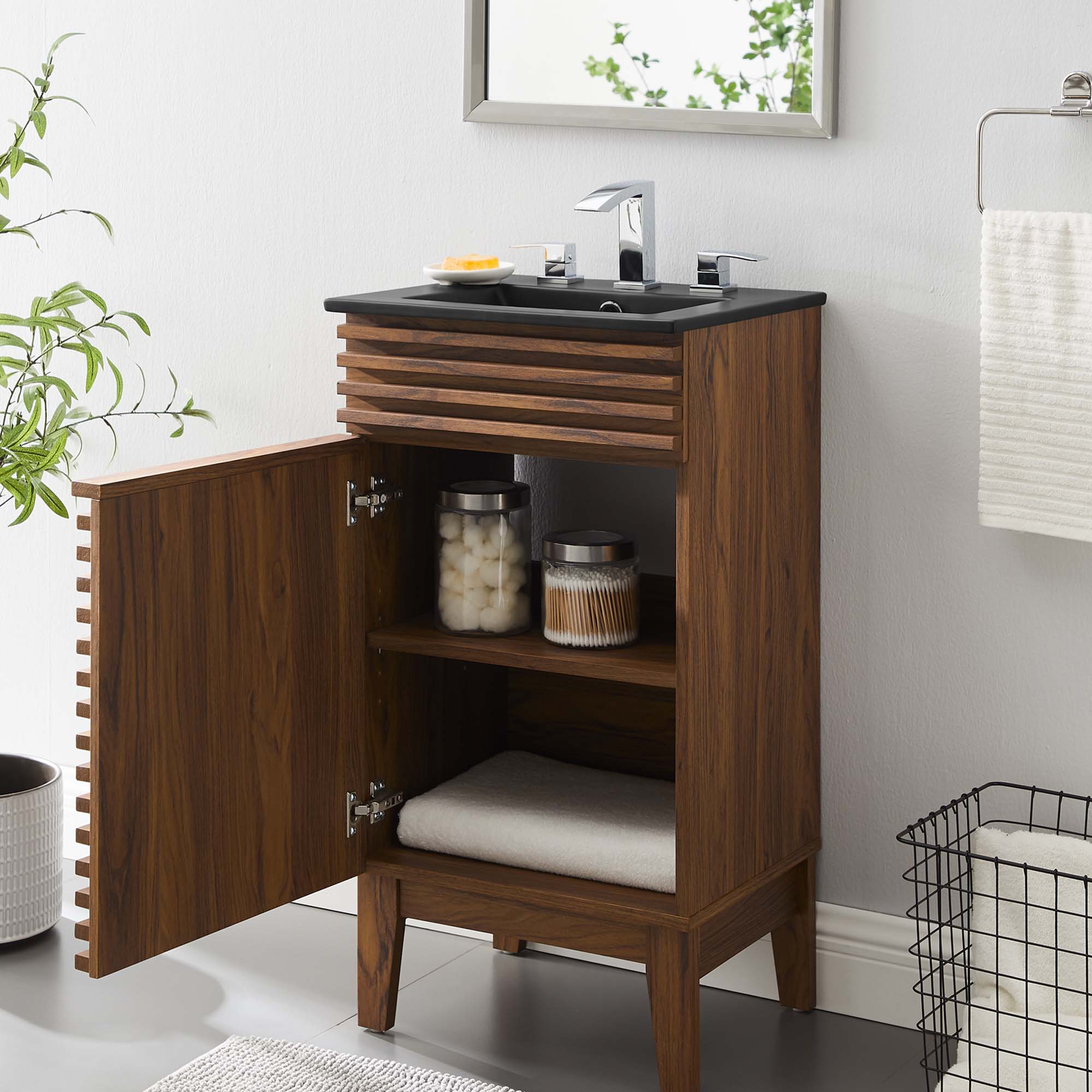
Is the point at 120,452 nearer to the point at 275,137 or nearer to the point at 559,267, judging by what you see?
the point at 275,137


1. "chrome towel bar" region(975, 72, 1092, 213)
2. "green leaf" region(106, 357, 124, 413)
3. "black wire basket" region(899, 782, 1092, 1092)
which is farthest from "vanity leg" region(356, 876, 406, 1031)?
"chrome towel bar" region(975, 72, 1092, 213)

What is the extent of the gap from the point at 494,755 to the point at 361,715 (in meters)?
0.33

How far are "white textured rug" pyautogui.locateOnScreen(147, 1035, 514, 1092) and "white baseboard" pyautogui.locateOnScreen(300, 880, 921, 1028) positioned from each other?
0.46 metres

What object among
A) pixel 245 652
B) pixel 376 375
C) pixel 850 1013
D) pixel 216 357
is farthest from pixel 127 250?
pixel 850 1013

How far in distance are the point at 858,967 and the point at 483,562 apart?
2.55 feet

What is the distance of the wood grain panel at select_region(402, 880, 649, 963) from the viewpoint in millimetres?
2053

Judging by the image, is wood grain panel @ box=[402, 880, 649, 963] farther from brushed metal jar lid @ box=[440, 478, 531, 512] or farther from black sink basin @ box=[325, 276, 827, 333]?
black sink basin @ box=[325, 276, 827, 333]

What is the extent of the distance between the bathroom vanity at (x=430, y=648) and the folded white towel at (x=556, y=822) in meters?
0.03

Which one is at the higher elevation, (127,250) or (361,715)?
(127,250)

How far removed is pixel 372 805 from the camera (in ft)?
7.20

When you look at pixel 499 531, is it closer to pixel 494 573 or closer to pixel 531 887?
pixel 494 573

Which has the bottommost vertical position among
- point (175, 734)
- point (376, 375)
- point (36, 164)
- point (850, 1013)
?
point (850, 1013)

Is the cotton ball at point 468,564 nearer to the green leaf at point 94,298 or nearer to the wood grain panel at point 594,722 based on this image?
the wood grain panel at point 594,722

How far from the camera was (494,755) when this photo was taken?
2441 millimetres
